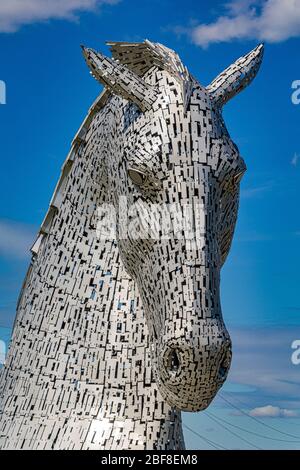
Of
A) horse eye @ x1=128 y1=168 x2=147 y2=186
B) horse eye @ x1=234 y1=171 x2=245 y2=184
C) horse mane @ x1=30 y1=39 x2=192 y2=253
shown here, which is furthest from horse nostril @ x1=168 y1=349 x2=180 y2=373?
horse mane @ x1=30 y1=39 x2=192 y2=253

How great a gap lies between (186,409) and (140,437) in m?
0.35

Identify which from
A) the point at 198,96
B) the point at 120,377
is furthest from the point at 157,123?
the point at 120,377

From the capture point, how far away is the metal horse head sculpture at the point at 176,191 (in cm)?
313

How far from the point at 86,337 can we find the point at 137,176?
0.81 meters

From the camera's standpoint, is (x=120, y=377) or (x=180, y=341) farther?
(x=120, y=377)

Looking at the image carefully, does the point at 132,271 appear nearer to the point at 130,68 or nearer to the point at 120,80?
the point at 120,80

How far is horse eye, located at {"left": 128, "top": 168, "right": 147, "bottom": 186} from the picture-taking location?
335cm

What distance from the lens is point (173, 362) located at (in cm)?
316

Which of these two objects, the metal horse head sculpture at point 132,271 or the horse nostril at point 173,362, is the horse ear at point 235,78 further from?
the horse nostril at point 173,362

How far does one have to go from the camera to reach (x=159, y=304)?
11.0ft

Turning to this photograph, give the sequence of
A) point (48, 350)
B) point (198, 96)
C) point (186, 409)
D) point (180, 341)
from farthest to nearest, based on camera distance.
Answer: point (48, 350) < point (198, 96) < point (186, 409) < point (180, 341)

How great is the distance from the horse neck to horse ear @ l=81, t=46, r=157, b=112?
1.18ft

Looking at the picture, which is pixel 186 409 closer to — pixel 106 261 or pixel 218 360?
pixel 218 360

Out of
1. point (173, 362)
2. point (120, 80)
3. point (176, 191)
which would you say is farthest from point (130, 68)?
point (173, 362)
